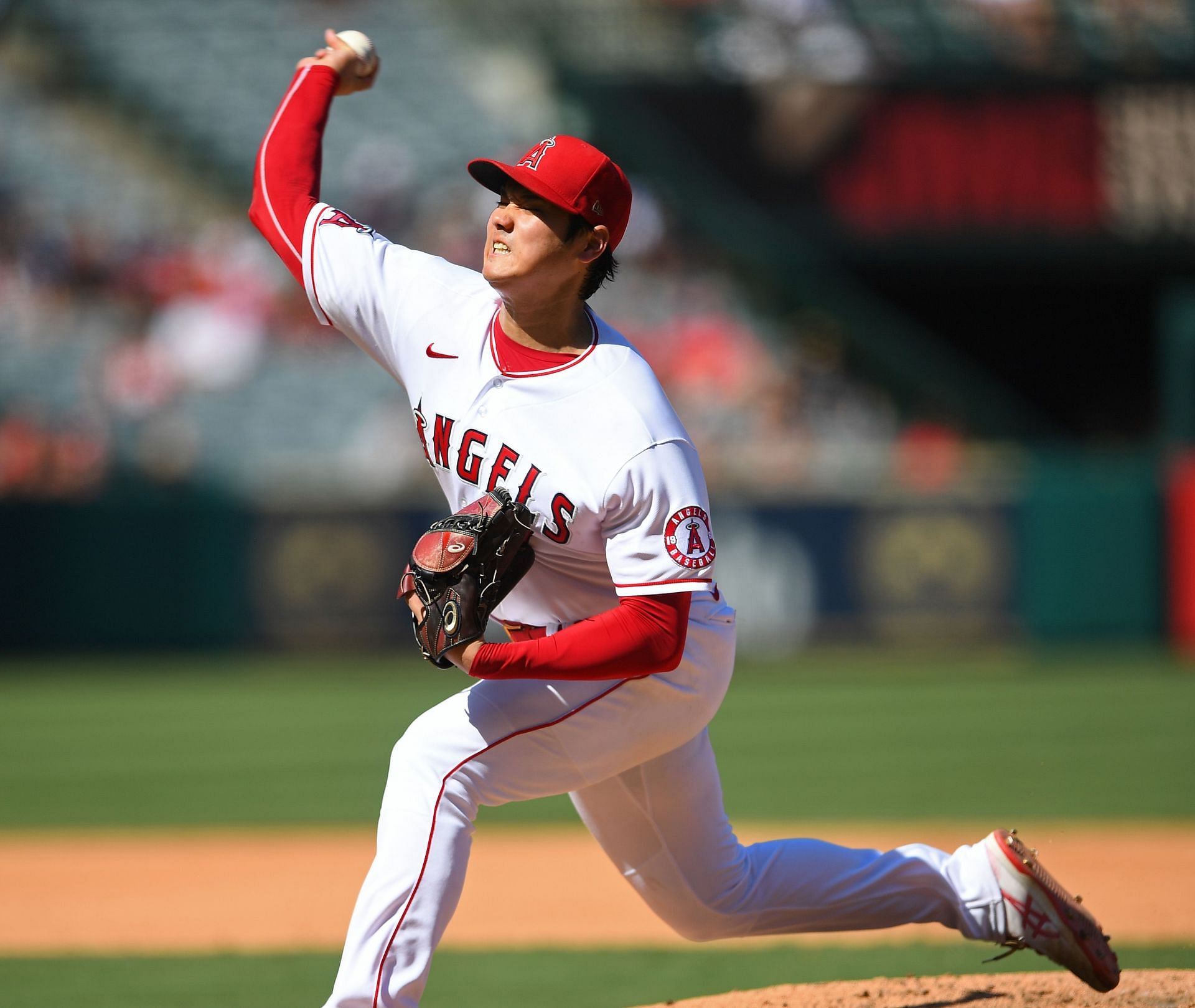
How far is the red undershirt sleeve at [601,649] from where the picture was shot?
285cm

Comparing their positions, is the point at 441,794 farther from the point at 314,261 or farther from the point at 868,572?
the point at 868,572

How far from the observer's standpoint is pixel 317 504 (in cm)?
1287

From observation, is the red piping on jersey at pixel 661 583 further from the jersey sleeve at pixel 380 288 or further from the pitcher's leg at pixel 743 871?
the jersey sleeve at pixel 380 288

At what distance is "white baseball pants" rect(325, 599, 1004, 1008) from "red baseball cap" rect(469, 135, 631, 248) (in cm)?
82

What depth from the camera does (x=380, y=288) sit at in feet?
10.7

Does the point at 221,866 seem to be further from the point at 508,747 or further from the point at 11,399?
the point at 11,399

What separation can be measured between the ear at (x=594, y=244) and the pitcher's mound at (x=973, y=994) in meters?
1.64

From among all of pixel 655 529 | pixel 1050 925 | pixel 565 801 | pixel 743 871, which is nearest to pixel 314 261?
pixel 655 529

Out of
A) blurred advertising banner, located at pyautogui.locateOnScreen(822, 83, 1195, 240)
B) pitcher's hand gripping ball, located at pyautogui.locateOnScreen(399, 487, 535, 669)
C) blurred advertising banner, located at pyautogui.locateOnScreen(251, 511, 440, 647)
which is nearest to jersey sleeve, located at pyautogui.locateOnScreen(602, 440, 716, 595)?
pitcher's hand gripping ball, located at pyautogui.locateOnScreen(399, 487, 535, 669)

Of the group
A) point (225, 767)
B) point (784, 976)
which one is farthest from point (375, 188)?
point (784, 976)

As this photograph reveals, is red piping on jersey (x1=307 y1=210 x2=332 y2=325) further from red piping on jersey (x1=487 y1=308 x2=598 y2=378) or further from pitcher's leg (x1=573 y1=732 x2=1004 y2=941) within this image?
pitcher's leg (x1=573 y1=732 x2=1004 y2=941)

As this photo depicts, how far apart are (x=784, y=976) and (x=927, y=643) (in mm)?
8723

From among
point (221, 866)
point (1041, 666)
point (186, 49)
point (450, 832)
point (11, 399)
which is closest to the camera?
point (450, 832)

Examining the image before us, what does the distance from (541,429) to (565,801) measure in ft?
17.9
